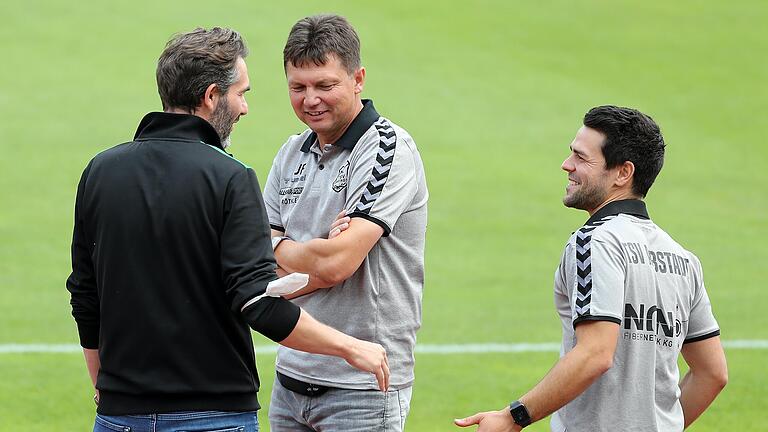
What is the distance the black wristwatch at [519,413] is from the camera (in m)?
3.97

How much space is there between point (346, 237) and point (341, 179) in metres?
0.34

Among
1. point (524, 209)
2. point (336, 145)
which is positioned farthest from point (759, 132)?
point (336, 145)

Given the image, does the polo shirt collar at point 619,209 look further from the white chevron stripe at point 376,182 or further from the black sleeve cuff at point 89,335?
the black sleeve cuff at point 89,335

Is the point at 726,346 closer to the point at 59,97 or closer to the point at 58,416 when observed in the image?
the point at 58,416

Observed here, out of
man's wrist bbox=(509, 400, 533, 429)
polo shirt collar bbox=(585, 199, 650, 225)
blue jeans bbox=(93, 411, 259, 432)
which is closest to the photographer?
blue jeans bbox=(93, 411, 259, 432)

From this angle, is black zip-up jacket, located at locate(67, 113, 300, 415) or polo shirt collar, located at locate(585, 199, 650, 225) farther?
polo shirt collar, located at locate(585, 199, 650, 225)

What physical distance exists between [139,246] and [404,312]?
4.03 ft

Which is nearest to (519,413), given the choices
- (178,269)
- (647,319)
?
(647,319)

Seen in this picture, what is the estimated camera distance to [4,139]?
56.6ft

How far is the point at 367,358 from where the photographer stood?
3.63m

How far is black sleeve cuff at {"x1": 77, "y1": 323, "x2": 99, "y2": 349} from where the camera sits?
12.8 ft

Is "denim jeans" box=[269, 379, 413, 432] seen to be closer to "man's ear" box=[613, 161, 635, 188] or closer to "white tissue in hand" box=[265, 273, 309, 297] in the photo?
"white tissue in hand" box=[265, 273, 309, 297]

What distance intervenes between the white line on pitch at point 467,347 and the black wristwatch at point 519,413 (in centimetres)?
614

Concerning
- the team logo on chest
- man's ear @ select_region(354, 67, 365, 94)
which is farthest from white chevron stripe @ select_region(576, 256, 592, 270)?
man's ear @ select_region(354, 67, 365, 94)
